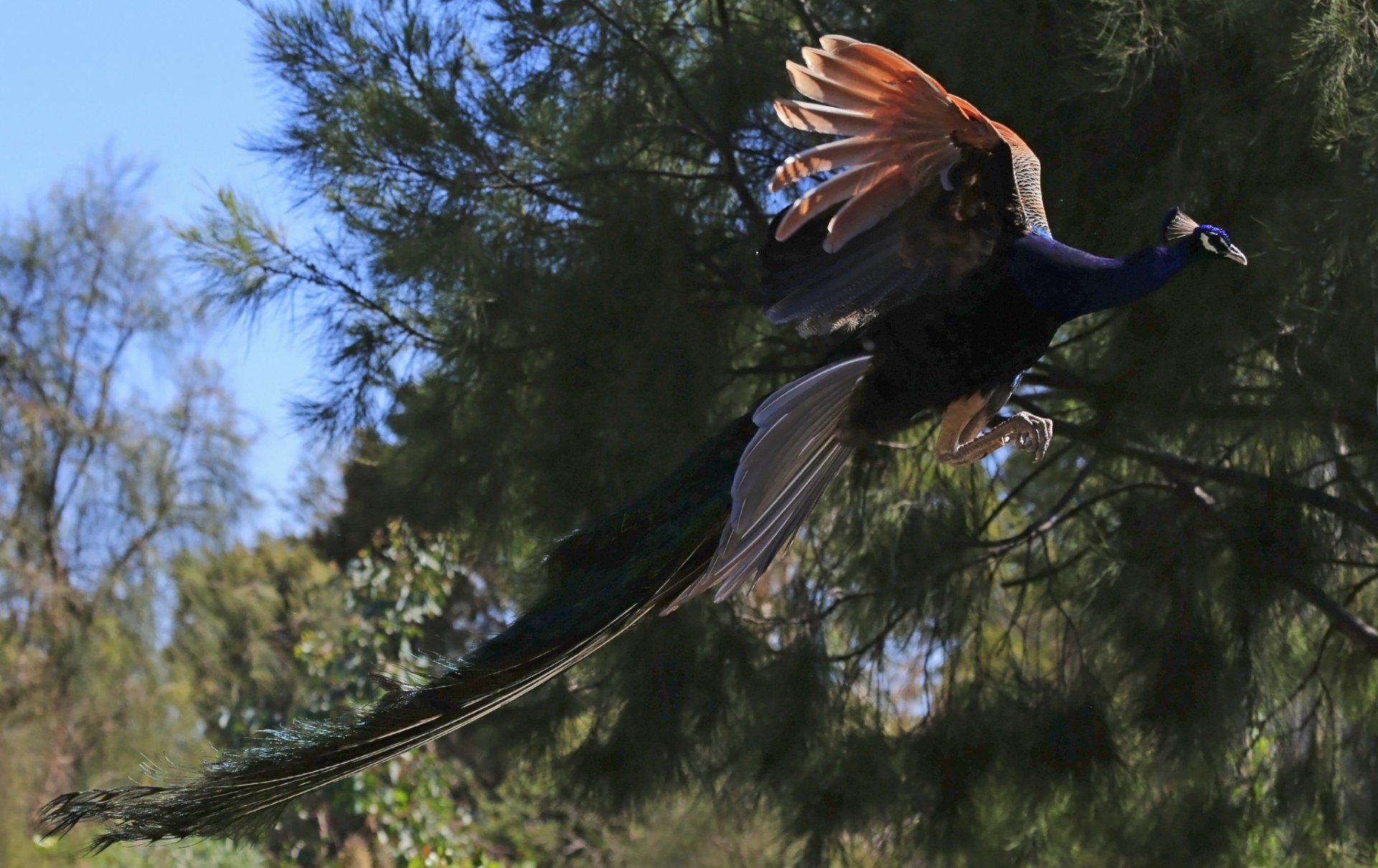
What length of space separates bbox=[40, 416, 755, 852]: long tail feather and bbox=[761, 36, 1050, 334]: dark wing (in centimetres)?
31

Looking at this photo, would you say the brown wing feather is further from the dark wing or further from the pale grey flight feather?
the pale grey flight feather

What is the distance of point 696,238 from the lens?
3986 millimetres

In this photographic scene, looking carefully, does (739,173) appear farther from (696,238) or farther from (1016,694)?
(1016,694)

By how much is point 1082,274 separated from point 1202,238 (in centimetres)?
17

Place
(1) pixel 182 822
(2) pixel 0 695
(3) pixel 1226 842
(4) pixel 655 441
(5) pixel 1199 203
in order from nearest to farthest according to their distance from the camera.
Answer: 1. (1) pixel 182 822
2. (5) pixel 1199 203
3. (4) pixel 655 441
4. (3) pixel 1226 842
5. (2) pixel 0 695

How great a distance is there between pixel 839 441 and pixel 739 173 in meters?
1.72

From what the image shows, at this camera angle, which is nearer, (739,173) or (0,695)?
(739,173)

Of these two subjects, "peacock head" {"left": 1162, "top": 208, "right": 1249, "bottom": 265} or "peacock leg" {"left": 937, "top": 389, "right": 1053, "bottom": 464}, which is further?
"peacock leg" {"left": 937, "top": 389, "right": 1053, "bottom": 464}

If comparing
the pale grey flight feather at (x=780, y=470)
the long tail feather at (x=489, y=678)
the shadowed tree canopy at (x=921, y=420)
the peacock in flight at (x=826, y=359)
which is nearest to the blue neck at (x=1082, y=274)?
the peacock in flight at (x=826, y=359)

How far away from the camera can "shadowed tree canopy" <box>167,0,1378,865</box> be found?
3369 mm

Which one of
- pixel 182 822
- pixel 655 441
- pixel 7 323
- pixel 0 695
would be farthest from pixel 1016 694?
pixel 7 323

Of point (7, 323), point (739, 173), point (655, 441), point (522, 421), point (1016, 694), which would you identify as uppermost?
point (7, 323)

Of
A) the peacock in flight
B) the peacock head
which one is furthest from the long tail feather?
the peacock head

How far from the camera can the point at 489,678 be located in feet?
7.22
